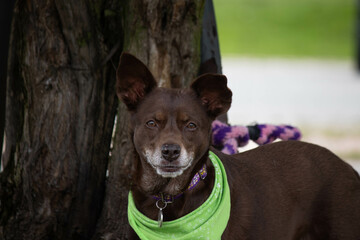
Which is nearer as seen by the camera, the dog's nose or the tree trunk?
the dog's nose

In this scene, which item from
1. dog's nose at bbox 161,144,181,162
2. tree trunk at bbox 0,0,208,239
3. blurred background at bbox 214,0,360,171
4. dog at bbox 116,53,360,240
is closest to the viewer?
dog's nose at bbox 161,144,181,162

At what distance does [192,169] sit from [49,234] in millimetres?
1380

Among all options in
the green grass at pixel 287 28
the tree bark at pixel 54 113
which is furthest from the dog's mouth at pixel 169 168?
the green grass at pixel 287 28

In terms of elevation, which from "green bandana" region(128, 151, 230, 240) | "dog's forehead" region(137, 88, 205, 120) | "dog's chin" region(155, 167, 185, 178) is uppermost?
"dog's forehead" region(137, 88, 205, 120)

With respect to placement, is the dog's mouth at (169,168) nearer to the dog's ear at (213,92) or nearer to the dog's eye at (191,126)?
the dog's eye at (191,126)

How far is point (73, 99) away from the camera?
176 inches

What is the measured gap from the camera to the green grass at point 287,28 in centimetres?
2269

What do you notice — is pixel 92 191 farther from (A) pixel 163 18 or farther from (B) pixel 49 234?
Answer: (A) pixel 163 18

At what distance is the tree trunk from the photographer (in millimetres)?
4391

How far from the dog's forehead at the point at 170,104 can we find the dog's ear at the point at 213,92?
0.17 feet

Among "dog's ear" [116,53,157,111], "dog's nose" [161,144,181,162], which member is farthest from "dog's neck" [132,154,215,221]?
"dog's ear" [116,53,157,111]

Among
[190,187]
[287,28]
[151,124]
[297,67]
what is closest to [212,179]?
[190,187]

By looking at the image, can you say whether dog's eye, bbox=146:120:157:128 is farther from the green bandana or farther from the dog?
the green bandana

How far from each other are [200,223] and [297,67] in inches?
592
